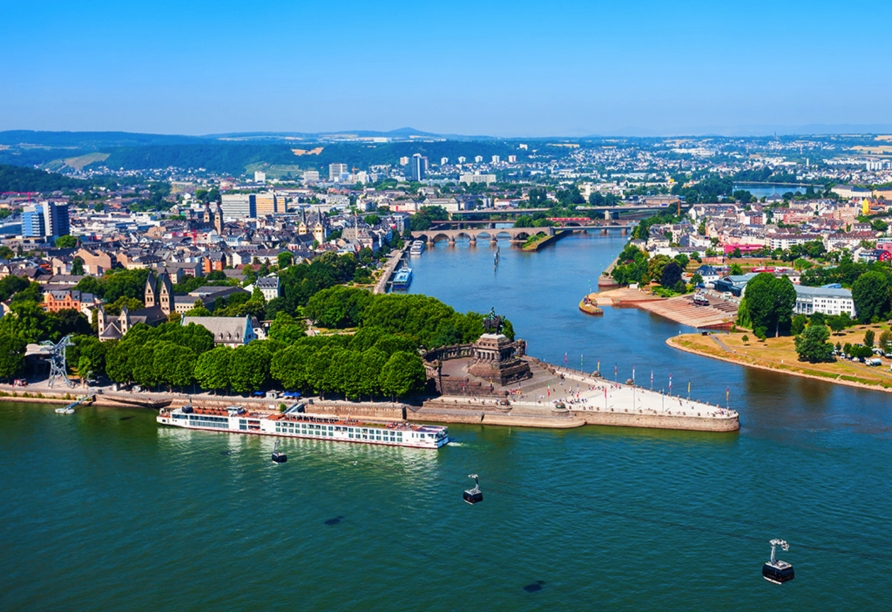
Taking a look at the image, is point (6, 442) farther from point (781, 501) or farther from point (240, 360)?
point (781, 501)

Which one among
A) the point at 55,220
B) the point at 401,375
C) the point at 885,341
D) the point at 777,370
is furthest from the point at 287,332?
the point at 55,220

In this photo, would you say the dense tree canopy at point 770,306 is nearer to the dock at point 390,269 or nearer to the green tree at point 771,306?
the green tree at point 771,306

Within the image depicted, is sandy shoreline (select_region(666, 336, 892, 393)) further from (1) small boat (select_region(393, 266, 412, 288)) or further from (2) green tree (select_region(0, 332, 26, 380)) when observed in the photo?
(2) green tree (select_region(0, 332, 26, 380))

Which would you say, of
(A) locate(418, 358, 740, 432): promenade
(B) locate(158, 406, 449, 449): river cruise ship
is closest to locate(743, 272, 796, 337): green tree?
(A) locate(418, 358, 740, 432): promenade

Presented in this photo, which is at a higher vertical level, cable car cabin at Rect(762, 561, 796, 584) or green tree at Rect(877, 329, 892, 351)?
green tree at Rect(877, 329, 892, 351)

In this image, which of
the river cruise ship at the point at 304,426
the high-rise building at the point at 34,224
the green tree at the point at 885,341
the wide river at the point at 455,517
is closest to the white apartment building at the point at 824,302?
the green tree at the point at 885,341

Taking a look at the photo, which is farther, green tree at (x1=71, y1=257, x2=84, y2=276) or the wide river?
green tree at (x1=71, y1=257, x2=84, y2=276)

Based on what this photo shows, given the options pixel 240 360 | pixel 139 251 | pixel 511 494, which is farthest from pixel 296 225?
pixel 511 494
